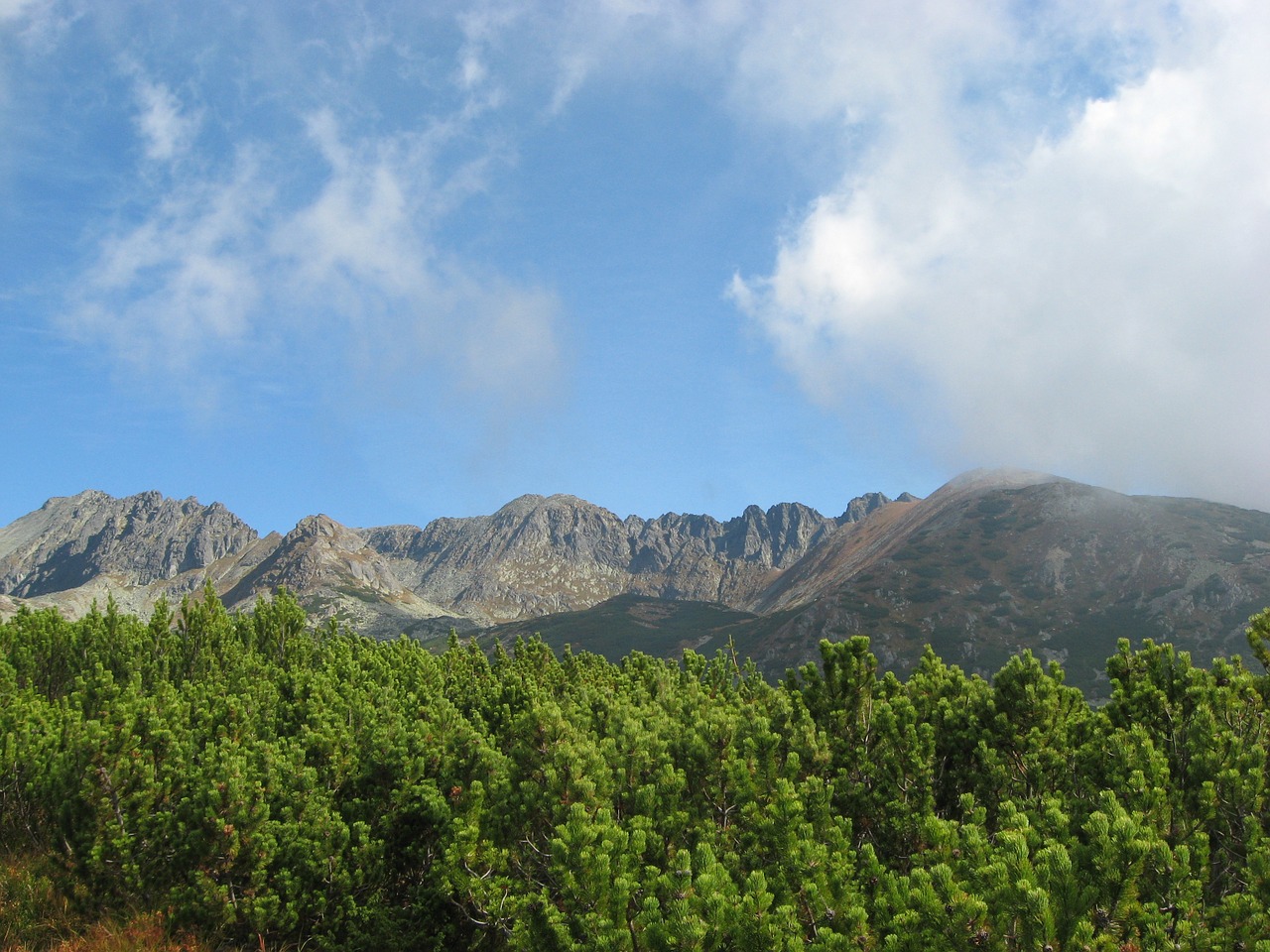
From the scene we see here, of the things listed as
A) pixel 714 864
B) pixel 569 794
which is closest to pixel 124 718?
pixel 569 794

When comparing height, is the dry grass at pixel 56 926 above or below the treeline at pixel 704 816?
below

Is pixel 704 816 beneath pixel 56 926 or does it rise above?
above

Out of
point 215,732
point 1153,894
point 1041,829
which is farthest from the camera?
point 215,732

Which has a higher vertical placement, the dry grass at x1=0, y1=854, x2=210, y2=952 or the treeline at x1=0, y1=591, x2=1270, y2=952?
the treeline at x1=0, y1=591, x2=1270, y2=952

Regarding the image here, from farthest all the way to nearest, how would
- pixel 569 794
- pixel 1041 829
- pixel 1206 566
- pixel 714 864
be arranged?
pixel 1206 566
pixel 569 794
pixel 1041 829
pixel 714 864

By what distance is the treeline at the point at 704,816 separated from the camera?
8.42 m

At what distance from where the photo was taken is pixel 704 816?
44.0ft

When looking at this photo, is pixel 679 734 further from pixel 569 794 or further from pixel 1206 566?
pixel 1206 566

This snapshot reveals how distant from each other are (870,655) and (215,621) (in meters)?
32.6

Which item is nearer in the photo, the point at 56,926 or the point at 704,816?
the point at 704,816

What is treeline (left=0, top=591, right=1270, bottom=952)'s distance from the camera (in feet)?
27.6

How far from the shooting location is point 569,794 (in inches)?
490

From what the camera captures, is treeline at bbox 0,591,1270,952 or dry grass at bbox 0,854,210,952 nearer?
treeline at bbox 0,591,1270,952

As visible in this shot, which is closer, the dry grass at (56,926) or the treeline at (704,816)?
the treeline at (704,816)
